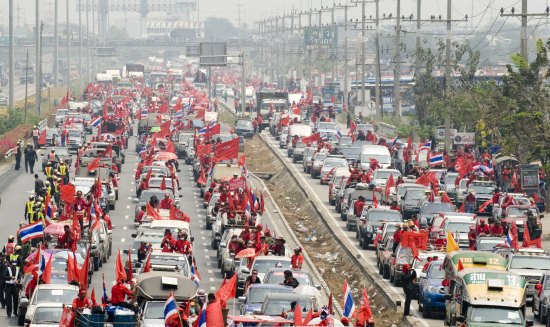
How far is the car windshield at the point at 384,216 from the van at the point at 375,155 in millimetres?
19176

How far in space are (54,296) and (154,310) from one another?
9.11ft

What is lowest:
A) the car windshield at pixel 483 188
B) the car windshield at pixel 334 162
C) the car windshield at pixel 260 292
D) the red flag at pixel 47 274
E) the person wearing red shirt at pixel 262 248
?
A: the car windshield at pixel 334 162

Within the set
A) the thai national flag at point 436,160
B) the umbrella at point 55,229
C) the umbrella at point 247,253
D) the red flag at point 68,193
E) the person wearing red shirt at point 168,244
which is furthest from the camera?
the thai national flag at point 436,160

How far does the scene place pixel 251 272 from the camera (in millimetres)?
39375

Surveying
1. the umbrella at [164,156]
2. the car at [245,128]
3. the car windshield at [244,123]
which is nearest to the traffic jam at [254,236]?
the umbrella at [164,156]

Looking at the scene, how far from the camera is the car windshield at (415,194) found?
193 feet

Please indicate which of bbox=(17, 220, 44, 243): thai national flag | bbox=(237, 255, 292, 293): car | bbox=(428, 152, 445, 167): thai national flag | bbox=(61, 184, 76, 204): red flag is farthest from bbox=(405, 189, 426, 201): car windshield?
bbox=(17, 220, 44, 243): thai national flag

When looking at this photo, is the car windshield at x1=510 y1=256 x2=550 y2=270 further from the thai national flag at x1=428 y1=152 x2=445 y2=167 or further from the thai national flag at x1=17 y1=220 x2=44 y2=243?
the thai national flag at x1=428 y1=152 x2=445 y2=167

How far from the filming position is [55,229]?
1731 inches

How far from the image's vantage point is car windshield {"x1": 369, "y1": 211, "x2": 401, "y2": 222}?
51.8 m

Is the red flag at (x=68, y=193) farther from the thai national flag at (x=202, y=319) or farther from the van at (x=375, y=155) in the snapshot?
the thai national flag at (x=202, y=319)

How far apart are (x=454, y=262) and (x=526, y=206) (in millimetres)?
20089

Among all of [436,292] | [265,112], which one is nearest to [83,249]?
[436,292]

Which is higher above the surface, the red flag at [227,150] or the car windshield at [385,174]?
the red flag at [227,150]
